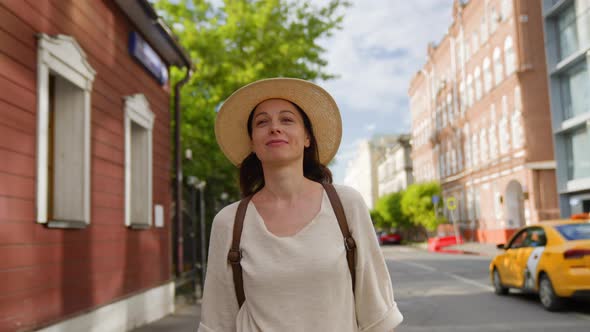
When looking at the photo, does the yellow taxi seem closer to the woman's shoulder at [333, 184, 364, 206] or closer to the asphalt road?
the asphalt road

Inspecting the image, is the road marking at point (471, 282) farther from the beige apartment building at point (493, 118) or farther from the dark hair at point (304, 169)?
the beige apartment building at point (493, 118)

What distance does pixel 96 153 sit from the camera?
817 cm

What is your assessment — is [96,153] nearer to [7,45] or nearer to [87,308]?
[87,308]

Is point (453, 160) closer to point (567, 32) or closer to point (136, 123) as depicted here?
point (567, 32)

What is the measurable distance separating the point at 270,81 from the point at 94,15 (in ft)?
21.7

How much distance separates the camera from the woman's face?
91.9 inches

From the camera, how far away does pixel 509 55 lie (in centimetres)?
3719

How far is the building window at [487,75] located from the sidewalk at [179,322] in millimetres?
33821

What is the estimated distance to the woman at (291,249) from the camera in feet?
6.88

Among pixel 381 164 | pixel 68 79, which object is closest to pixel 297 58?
pixel 68 79

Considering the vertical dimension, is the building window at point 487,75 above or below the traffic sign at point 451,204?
above

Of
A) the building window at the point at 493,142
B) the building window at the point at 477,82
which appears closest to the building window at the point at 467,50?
the building window at the point at 477,82

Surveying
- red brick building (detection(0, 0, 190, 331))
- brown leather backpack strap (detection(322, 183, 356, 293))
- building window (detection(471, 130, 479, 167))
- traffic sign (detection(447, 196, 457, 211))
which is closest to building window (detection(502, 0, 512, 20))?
building window (detection(471, 130, 479, 167))

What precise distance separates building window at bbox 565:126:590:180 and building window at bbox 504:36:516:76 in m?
9.01
